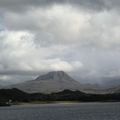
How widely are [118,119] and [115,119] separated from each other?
3.84ft

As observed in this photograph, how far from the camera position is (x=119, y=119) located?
395 ft

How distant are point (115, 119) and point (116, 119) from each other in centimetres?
36

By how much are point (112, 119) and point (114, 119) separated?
2.13 ft

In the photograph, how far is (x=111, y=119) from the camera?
399ft

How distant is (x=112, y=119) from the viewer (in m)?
121

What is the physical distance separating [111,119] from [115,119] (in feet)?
3.88

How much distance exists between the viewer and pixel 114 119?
122 metres

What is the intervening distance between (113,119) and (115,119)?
0.60 m

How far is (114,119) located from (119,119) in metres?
1.75

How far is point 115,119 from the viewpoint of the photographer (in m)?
121

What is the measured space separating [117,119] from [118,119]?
450mm

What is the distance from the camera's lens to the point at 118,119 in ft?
396

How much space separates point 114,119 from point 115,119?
31 centimetres
